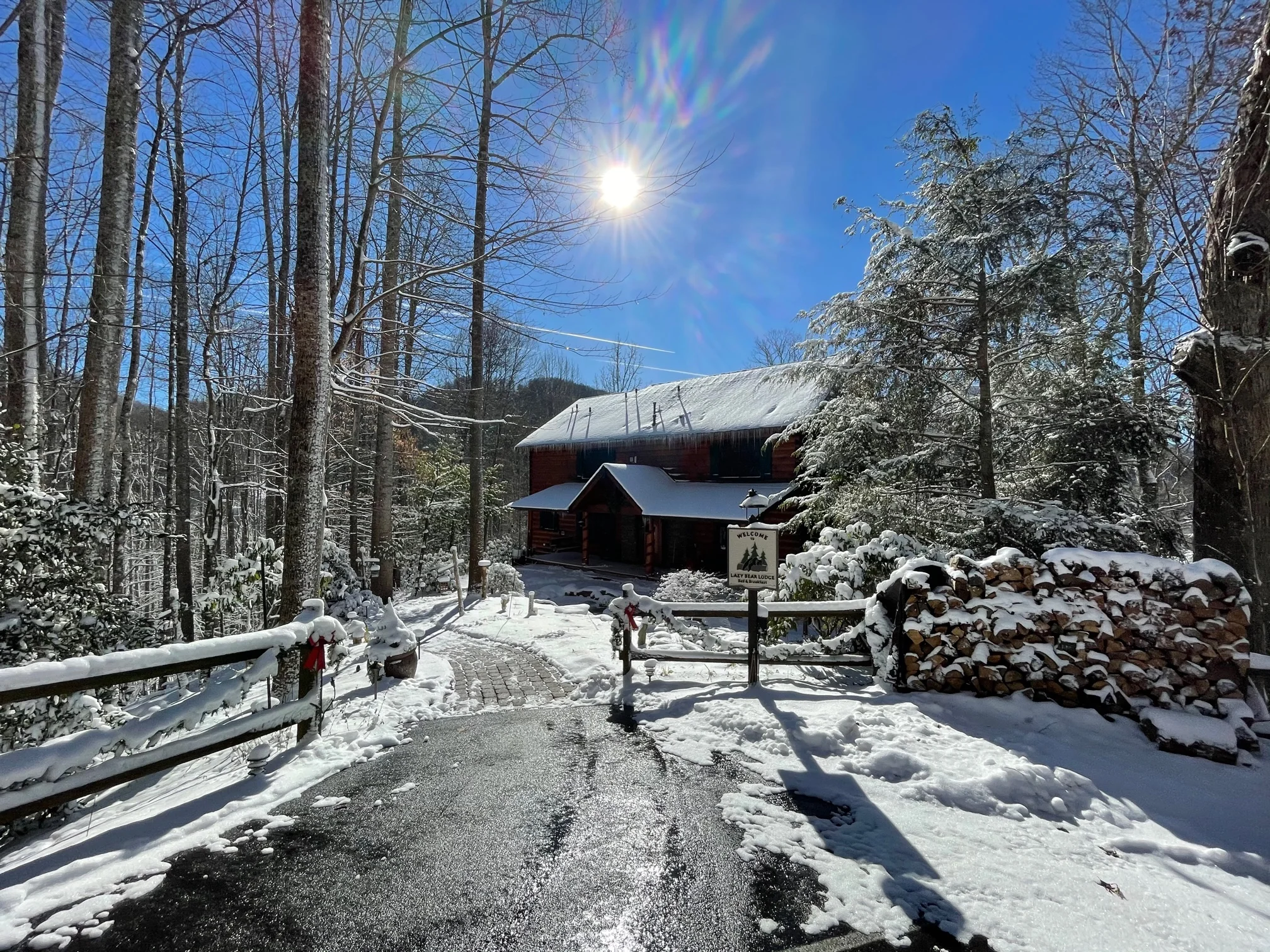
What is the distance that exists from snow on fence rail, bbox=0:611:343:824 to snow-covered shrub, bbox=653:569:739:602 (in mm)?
7712

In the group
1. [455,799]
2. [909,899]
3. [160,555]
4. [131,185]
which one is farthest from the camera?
[160,555]

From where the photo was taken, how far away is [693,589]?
37.0 ft

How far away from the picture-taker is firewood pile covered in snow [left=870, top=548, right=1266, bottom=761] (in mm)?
4270

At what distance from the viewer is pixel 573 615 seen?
1079 centimetres

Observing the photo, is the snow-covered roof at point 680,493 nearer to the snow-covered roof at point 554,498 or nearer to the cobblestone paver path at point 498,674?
the snow-covered roof at point 554,498

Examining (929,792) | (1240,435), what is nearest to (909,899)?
(929,792)

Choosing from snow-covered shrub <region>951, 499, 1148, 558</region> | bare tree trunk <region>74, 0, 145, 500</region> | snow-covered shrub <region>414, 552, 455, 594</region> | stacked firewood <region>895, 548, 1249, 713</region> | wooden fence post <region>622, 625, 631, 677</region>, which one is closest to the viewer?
stacked firewood <region>895, 548, 1249, 713</region>

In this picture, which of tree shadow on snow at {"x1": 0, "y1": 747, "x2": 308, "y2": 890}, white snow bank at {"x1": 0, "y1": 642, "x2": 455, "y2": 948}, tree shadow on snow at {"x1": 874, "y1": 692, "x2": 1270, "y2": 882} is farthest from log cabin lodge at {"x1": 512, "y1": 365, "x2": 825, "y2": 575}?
tree shadow on snow at {"x1": 0, "y1": 747, "x2": 308, "y2": 890}

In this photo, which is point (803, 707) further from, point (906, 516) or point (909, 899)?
point (906, 516)

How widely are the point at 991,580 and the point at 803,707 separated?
212cm

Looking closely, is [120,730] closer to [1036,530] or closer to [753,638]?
[753,638]

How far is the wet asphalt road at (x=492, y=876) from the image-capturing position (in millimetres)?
2252

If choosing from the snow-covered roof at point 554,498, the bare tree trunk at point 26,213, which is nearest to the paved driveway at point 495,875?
the bare tree trunk at point 26,213

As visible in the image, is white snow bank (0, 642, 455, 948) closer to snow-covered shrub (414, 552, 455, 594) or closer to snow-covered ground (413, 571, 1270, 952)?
snow-covered ground (413, 571, 1270, 952)
